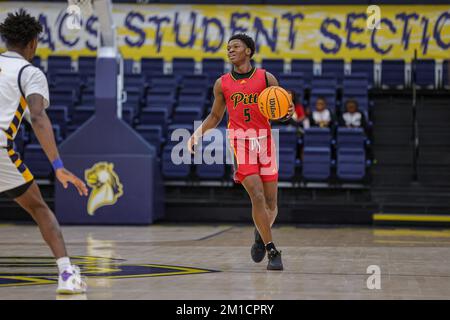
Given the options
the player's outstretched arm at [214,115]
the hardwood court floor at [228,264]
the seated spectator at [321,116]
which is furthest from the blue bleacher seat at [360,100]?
the player's outstretched arm at [214,115]

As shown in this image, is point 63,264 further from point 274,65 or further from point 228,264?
point 274,65

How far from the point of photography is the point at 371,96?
2075 cm

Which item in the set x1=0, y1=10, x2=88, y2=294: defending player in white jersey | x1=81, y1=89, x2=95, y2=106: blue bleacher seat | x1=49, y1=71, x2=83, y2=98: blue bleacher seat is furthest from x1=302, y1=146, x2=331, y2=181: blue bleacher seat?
x1=0, y1=10, x2=88, y2=294: defending player in white jersey

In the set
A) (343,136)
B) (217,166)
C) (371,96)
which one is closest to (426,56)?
(371,96)

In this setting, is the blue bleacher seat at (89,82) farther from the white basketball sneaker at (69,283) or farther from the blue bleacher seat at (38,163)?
the white basketball sneaker at (69,283)

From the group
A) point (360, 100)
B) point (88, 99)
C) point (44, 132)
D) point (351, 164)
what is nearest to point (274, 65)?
point (360, 100)

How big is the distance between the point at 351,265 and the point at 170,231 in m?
6.06

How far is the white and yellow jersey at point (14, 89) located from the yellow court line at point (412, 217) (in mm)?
10908

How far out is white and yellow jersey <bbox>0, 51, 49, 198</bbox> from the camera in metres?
6.45

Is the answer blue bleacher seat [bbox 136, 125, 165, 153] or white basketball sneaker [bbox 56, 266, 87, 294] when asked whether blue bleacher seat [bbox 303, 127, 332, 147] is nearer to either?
blue bleacher seat [bbox 136, 125, 165, 153]

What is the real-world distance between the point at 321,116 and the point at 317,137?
2.17 ft

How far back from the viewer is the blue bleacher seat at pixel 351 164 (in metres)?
17.4
